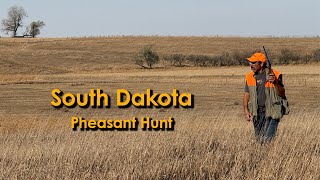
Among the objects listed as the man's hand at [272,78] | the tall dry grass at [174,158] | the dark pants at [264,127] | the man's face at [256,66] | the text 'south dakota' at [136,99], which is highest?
the man's face at [256,66]

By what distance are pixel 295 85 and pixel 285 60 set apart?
3631 centimetres

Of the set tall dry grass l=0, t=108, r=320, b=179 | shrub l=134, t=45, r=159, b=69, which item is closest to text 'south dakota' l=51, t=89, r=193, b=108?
tall dry grass l=0, t=108, r=320, b=179

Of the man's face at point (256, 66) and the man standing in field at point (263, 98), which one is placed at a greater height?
the man's face at point (256, 66)

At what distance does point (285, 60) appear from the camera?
8200 centimetres

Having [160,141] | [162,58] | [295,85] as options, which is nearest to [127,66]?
[162,58]

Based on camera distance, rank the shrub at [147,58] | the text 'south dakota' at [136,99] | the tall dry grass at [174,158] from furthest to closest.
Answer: the shrub at [147,58]
the text 'south dakota' at [136,99]
the tall dry grass at [174,158]

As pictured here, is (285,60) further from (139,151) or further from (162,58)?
(139,151)

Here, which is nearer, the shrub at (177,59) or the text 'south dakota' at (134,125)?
the text 'south dakota' at (134,125)

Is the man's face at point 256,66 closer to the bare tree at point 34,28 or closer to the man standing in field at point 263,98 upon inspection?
the man standing in field at point 263,98

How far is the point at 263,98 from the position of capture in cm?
835

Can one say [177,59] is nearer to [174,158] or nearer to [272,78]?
[272,78]

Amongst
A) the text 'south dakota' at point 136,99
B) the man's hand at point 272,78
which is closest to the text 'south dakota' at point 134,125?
the text 'south dakota' at point 136,99

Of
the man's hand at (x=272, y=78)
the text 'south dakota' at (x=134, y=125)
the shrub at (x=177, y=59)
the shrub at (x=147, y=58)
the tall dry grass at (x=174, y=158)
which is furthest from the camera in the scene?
the shrub at (x=177, y=59)

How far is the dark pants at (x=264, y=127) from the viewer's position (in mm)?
8211
